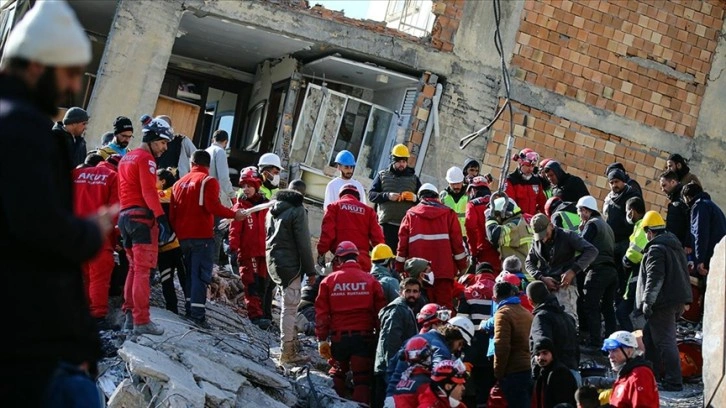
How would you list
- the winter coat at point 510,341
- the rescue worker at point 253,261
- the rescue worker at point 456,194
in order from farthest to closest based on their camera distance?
1. the rescue worker at point 456,194
2. the rescue worker at point 253,261
3. the winter coat at point 510,341

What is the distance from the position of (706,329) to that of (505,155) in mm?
8756

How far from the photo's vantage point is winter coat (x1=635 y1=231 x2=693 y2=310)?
11586mm

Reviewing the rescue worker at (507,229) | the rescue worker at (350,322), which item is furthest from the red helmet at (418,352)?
the rescue worker at (507,229)

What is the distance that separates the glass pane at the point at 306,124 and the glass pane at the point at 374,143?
101 cm

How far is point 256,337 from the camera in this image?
39.1ft

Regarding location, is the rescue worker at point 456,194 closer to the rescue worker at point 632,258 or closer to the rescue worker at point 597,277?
the rescue worker at point 597,277

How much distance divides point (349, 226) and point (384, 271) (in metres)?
0.77

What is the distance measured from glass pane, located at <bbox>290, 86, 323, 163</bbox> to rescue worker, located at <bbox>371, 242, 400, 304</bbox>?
7.90 meters

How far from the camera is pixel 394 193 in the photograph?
45.0 feet

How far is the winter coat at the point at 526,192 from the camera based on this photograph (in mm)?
14469

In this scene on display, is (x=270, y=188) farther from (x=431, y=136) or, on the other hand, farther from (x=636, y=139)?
(x=636, y=139)

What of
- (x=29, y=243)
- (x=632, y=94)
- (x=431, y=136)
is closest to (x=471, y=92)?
(x=431, y=136)

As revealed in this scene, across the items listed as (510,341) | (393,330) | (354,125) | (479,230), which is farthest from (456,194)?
(354,125)

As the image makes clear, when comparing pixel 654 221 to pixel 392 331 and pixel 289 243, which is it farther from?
pixel 289 243
